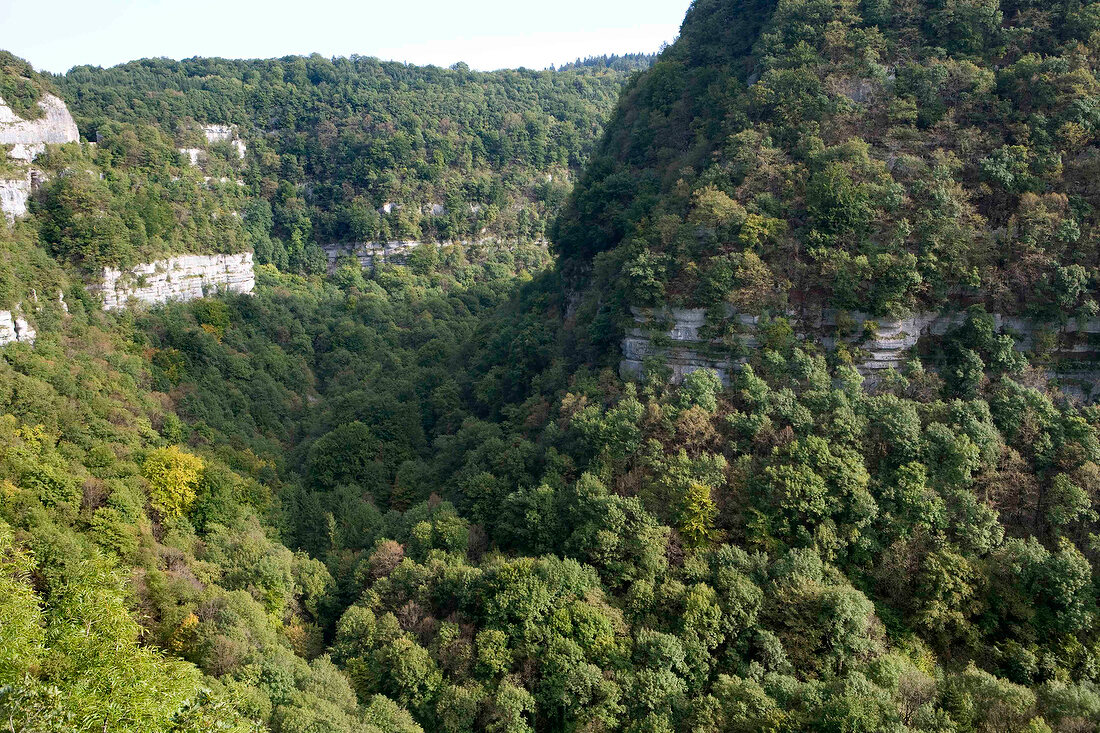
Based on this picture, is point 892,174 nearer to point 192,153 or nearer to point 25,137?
point 25,137

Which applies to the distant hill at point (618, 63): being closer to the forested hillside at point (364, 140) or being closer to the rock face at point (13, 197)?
the forested hillside at point (364, 140)

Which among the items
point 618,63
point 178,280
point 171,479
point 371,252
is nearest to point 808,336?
point 171,479

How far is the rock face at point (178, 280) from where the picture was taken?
196 ft

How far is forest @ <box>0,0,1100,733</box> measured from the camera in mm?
27281

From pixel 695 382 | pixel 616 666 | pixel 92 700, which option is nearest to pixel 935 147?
pixel 695 382

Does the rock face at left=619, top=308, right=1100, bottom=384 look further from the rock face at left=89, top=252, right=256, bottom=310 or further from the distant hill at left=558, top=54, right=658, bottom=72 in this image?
the distant hill at left=558, top=54, right=658, bottom=72

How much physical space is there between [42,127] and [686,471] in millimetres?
54642

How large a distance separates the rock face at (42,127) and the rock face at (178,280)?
34.5ft

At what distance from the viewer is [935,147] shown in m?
38.7

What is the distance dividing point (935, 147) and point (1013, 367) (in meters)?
11.4

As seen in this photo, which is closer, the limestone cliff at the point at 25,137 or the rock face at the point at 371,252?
the limestone cliff at the point at 25,137

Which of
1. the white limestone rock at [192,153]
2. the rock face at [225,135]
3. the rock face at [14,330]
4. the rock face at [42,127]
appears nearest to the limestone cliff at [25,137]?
the rock face at [42,127]

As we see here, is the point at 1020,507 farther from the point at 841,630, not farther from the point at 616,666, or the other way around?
the point at 616,666

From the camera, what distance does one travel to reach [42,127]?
59.1 m
